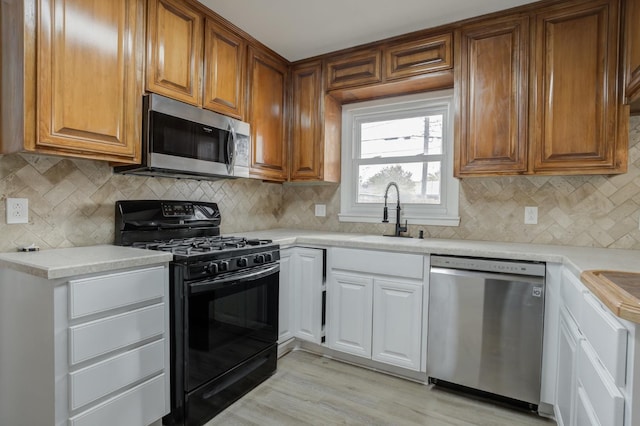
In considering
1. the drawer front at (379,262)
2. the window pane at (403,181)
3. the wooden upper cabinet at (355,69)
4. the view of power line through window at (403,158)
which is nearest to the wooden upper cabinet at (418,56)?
the wooden upper cabinet at (355,69)

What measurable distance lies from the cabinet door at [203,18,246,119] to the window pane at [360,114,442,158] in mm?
1215

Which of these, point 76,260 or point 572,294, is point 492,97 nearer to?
point 572,294

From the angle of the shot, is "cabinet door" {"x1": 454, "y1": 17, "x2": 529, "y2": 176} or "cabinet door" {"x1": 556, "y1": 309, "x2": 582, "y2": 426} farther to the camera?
"cabinet door" {"x1": 454, "y1": 17, "x2": 529, "y2": 176}

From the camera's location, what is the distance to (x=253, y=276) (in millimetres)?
2205

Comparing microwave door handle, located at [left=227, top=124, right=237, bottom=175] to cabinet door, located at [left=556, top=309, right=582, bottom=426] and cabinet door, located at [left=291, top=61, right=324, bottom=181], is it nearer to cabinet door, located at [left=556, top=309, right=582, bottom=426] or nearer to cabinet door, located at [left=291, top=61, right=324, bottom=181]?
cabinet door, located at [left=291, top=61, right=324, bottom=181]

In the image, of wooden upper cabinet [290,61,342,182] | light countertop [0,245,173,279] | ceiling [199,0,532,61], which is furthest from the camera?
wooden upper cabinet [290,61,342,182]

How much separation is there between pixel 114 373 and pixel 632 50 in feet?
10.1

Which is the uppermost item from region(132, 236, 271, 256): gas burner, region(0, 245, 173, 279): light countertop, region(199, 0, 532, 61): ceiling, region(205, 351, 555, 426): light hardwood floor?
region(199, 0, 532, 61): ceiling

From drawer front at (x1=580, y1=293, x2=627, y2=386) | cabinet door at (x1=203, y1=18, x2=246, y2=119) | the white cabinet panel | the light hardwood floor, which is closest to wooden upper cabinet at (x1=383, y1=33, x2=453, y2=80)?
cabinet door at (x1=203, y1=18, x2=246, y2=119)

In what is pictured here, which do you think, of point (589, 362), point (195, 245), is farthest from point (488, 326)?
point (195, 245)

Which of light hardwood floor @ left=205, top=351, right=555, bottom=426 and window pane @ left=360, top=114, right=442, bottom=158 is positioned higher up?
window pane @ left=360, top=114, right=442, bottom=158

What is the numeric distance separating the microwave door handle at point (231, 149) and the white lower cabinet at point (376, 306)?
0.98m

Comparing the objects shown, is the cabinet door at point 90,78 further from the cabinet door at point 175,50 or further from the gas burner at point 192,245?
the gas burner at point 192,245

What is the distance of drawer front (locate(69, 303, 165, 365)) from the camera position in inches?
57.3
